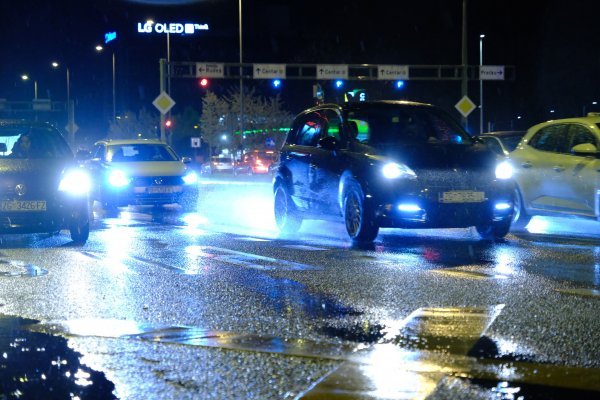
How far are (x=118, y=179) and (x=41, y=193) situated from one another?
24.0 ft

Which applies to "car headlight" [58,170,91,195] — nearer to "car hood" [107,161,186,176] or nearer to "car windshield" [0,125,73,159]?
"car windshield" [0,125,73,159]

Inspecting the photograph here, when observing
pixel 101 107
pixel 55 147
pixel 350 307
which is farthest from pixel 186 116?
pixel 350 307

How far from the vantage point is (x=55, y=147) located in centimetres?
1348

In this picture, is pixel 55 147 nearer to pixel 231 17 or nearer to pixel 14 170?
pixel 14 170

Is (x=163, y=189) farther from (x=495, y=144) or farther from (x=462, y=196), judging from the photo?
(x=462, y=196)

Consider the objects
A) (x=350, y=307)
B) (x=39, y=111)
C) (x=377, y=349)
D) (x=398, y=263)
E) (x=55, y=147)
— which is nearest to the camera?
(x=377, y=349)

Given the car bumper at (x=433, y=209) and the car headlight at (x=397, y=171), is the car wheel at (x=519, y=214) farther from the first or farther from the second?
the car headlight at (x=397, y=171)

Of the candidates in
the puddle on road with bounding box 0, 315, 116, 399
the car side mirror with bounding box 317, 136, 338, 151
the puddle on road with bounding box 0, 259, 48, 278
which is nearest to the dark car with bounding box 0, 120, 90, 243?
the puddle on road with bounding box 0, 259, 48, 278

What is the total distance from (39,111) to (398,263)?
82.4m

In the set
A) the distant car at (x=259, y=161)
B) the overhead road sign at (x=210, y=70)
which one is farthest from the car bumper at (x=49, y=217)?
the distant car at (x=259, y=161)

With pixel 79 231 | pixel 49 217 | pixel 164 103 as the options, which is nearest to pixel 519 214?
pixel 79 231

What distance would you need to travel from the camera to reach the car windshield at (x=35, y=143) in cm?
1312

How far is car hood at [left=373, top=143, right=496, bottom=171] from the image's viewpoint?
11.7 metres

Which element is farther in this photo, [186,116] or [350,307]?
[186,116]
